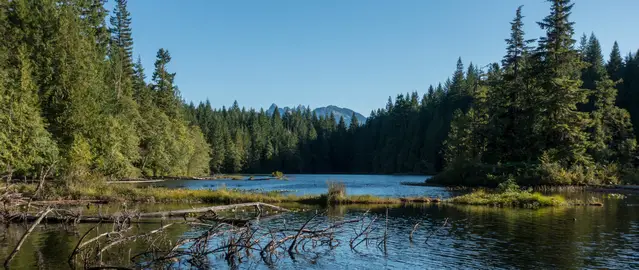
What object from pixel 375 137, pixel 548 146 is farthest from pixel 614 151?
pixel 375 137

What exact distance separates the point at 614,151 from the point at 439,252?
64.0 meters

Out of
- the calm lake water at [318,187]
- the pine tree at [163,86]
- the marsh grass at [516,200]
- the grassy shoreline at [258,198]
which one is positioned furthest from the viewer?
the pine tree at [163,86]

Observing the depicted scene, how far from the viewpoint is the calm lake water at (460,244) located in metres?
17.8

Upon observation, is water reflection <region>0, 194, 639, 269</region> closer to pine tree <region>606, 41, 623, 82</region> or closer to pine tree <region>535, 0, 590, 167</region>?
pine tree <region>535, 0, 590, 167</region>

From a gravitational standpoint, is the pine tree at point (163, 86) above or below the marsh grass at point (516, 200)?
above

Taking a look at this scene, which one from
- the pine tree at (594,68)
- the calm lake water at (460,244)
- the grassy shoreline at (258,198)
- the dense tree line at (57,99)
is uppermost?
the pine tree at (594,68)

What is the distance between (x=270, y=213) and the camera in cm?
3359

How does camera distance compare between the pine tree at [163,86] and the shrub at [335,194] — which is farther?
the pine tree at [163,86]

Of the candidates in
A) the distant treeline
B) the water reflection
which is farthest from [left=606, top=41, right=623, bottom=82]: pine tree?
the water reflection

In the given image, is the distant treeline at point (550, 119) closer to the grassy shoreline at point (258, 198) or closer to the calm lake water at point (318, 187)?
the calm lake water at point (318, 187)

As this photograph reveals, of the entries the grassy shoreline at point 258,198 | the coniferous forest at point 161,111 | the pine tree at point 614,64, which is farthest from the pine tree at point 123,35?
the pine tree at point 614,64

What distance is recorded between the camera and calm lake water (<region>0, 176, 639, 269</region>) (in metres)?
17.8

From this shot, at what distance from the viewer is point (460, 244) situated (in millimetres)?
21969

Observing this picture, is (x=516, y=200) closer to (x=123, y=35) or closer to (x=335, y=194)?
(x=335, y=194)
